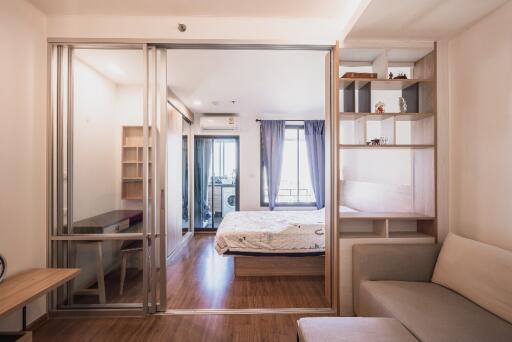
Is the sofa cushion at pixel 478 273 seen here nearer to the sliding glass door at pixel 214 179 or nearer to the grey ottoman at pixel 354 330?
the grey ottoman at pixel 354 330

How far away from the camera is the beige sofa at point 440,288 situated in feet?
4.46

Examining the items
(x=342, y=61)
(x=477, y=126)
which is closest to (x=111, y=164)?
(x=342, y=61)

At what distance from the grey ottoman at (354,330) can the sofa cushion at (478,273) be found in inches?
23.5

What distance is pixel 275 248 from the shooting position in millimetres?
2969

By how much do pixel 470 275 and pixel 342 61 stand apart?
78.5 inches

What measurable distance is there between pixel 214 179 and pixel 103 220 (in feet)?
10.4

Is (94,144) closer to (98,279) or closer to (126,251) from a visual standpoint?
(126,251)

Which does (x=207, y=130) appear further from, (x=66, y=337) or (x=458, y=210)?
(x=458, y=210)

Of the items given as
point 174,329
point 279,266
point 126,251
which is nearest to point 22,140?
point 126,251

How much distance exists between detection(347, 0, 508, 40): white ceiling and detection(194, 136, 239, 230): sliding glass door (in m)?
3.67

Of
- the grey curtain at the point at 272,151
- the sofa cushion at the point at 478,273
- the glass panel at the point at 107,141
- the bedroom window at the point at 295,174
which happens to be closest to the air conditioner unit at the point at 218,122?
the grey curtain at the point at 272,151

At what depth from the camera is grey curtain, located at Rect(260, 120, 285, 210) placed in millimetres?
5371

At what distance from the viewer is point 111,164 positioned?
241 centimetres

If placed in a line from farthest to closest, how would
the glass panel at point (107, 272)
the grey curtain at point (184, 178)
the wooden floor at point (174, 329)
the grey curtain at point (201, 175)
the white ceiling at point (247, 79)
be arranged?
the grey curtain at point (201, 175)
the grey curtain at point (184, 178)
the white ceiling at point (247, 79)
the glass panel at point (107, 272)
the wooden floor at point (174, 329)
